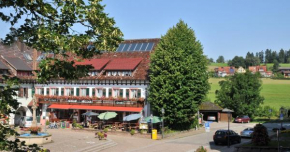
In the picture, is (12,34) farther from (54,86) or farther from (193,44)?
(54,86)

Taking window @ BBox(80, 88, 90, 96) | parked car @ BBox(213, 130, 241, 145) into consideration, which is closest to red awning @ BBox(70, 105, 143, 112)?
window @ BBox(80, 88, 90, 96)

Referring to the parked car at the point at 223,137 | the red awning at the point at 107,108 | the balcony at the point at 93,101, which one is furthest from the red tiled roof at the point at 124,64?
the parked car at the point at 223,137

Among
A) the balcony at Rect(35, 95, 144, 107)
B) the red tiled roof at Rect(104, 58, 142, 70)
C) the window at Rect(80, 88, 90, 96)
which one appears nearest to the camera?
the balcony at Rect(35, 95, 144, 107)

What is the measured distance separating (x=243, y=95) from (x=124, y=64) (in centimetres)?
2222

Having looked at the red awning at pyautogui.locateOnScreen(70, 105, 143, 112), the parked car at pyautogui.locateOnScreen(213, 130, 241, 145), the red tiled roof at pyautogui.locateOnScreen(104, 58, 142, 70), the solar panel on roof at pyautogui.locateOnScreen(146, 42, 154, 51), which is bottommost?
the parked car at pyautogui.locateOnScreen(213, 130, 241, 145)

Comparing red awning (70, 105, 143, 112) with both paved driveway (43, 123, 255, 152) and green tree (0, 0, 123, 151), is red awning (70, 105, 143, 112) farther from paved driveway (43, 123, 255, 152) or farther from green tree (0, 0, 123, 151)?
green tree (0, 0, 123, 151)

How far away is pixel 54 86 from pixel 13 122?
7106 millimetres

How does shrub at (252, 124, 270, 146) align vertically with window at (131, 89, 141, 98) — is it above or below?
below

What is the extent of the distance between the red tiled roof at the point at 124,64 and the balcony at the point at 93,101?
3913mm

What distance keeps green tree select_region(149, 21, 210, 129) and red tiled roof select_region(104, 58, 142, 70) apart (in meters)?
5.44

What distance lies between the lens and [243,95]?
5656cm

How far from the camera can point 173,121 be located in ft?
123

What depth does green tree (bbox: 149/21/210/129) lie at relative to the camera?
119 feet

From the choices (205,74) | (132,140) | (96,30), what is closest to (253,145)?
(132,140)
